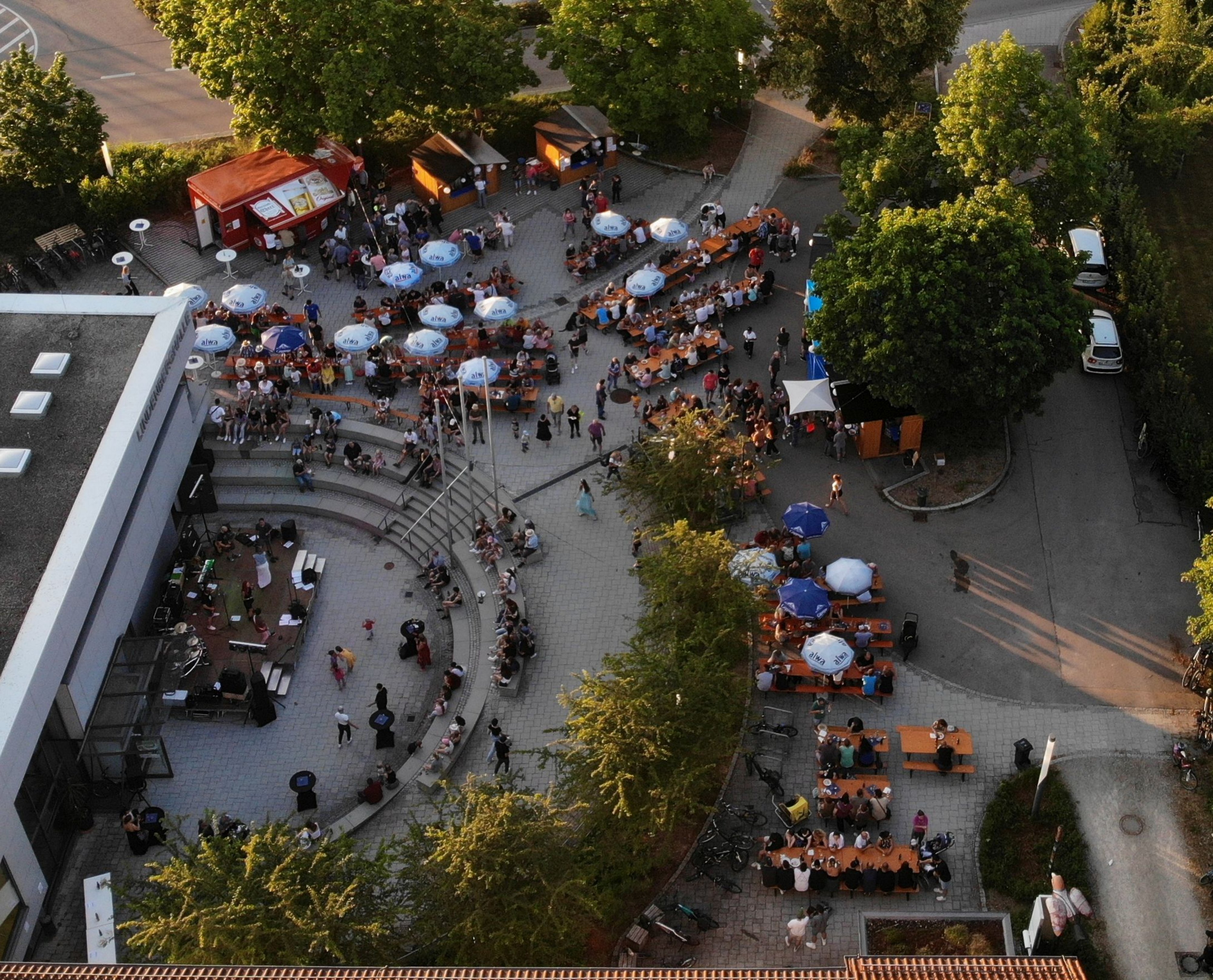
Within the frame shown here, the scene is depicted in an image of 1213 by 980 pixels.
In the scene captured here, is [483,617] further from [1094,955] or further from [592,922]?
[1094,955]

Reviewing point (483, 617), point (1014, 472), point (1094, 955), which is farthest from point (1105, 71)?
point (1094, 955)

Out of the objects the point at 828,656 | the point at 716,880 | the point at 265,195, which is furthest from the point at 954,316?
the point at 265,195

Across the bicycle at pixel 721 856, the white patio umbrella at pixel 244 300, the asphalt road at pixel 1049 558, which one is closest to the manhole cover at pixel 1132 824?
the asphalt road at pixel 1049 558

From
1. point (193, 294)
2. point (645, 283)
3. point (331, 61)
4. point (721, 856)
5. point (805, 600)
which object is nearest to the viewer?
point (721, 856)

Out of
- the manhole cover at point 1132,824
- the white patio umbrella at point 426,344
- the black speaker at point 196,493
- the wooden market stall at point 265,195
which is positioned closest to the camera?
the manhole cover at point 1132,824

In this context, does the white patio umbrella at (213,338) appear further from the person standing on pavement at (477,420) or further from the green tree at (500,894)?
the green tree at (500,894)

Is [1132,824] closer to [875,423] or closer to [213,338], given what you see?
[875,423]

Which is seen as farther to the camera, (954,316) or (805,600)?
(954,316)
